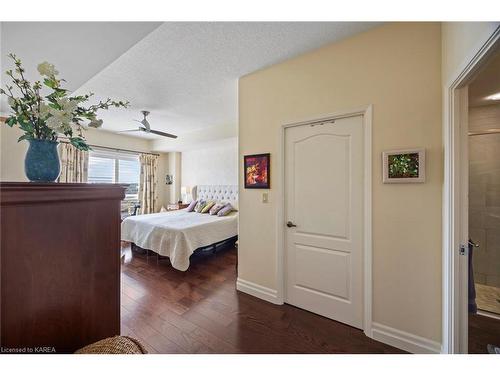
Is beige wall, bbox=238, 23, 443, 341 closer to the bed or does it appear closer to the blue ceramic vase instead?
the blue ceramic vase

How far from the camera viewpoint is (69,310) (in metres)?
0.82

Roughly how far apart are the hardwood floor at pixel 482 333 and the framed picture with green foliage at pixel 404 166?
1437mm

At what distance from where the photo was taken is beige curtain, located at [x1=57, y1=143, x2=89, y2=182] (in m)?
4.32

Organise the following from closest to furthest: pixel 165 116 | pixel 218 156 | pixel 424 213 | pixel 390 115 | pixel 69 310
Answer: pixel 69 310 → pixel 424 213 → pixel 390 115 → pixel 165 116 → pixel 218 156

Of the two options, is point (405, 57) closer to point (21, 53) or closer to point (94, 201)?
point (94, 201)

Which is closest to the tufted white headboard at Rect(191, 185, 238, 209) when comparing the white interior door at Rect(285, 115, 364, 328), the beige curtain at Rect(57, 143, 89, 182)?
the beige curtain at Rect(57, 143, 89, 182)

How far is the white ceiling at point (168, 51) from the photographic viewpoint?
165 centimetres

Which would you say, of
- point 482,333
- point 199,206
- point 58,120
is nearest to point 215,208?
point 199,206

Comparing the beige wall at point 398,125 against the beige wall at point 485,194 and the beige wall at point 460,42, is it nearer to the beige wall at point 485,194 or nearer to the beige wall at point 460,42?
the beige wall at point 460,42

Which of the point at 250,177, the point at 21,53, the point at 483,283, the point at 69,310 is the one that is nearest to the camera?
the point at 69,310

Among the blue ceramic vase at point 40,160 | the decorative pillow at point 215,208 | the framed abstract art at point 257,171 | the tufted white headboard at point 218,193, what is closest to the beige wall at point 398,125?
the framed abstract art at point 257,171

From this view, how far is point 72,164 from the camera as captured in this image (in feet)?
14.6

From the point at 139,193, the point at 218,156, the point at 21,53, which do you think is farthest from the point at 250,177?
the point at 139,193

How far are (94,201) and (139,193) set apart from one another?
5476 millimetres
